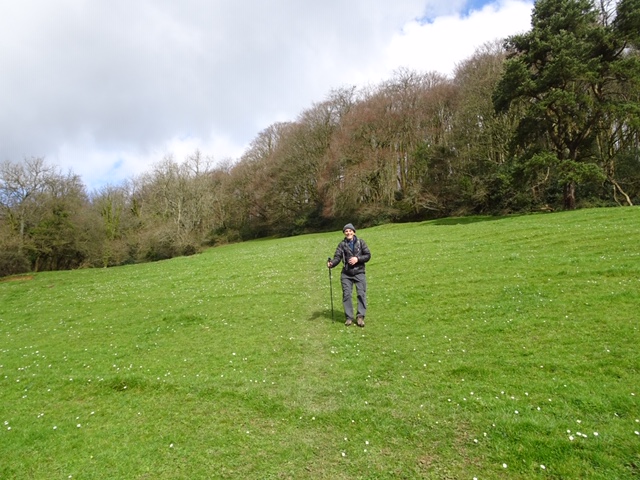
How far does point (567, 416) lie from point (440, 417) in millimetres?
1887

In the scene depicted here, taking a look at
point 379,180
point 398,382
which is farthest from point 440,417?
point 379,180

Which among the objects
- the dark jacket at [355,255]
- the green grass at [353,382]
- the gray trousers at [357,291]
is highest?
the dark jacket at [355,255]

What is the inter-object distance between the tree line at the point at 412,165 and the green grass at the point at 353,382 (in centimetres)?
2012

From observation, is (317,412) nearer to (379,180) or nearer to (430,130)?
(379,180)

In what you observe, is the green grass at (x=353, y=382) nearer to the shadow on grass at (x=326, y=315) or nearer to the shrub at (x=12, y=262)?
the shadow on grass at (x=326, y=315)

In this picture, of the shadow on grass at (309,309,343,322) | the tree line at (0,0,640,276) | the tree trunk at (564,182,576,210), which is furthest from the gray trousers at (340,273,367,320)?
the tree trunk at (564,182,576,210)

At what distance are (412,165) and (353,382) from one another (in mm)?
41153

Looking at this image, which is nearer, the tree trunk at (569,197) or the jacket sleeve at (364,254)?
the jacket sleeve at (364,254)

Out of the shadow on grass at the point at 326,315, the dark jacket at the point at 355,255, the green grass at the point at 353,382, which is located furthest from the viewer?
the shadow on grass at the point at 326,315

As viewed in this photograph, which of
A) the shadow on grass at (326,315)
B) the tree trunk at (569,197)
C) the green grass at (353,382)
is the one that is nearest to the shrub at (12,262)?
the green grass at (353,382)

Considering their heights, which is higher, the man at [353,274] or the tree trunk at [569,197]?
the tree trunk at [569,197]

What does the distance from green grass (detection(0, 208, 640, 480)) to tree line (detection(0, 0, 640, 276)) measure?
66.0 ft

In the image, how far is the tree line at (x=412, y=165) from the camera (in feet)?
88.9

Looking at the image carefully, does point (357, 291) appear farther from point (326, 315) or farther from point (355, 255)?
point (326, 315)
